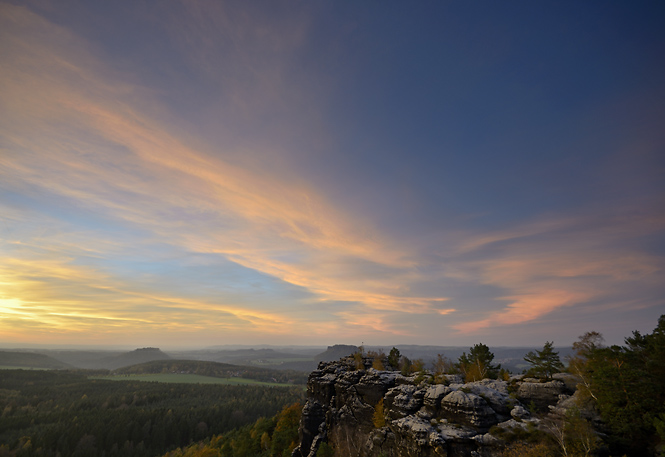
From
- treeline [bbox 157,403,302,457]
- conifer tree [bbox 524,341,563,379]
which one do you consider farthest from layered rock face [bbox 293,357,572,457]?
treeline [bbox 157,403,302,457]

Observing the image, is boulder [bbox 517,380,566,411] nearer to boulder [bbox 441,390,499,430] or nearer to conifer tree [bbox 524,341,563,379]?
boulder [bbox 441,390,499,430]

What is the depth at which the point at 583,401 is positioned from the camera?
119ft

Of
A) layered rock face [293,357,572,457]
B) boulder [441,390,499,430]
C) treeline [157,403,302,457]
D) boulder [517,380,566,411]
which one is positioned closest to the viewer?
layered rock face [293,357,572,457]

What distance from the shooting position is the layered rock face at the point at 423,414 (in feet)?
120

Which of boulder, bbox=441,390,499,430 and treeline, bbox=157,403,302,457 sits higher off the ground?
boulder, bbox=441,390,499,430

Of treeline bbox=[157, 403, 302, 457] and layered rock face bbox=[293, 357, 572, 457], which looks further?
treeline bbox=[157, 403, 302, 457]

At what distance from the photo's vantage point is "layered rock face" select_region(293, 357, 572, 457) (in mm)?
36625

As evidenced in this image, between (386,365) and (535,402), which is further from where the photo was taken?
(386,365)

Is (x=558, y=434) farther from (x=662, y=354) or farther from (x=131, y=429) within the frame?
(x=131, y=429)

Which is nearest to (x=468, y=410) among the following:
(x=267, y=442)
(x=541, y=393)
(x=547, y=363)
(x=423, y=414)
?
(x=423, y=414)

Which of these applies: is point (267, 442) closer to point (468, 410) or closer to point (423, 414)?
point (423, 414)

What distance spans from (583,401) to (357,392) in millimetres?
41305

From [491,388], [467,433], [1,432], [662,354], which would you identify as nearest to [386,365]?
[491,388]

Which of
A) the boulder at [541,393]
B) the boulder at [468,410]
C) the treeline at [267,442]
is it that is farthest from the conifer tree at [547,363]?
the treeline at [267,442]
